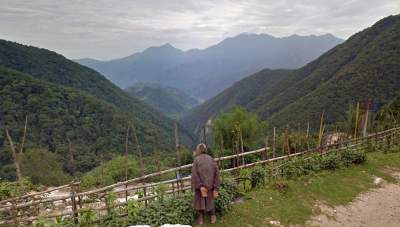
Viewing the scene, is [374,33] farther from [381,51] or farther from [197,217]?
[197,217]

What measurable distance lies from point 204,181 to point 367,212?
417 cm

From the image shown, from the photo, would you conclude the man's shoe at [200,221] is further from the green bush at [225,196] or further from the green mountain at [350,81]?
the green mountain at [350,81]

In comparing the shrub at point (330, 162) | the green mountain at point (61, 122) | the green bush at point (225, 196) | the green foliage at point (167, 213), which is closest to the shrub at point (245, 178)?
the green bush at point (225, 196)

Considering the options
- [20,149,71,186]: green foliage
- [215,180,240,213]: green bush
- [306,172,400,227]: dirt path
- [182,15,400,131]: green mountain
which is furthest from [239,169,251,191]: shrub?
[20,149,71,186]: green foliage

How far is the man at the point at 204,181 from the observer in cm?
569

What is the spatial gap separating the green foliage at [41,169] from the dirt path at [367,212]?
29077mm

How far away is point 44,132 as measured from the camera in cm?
4653

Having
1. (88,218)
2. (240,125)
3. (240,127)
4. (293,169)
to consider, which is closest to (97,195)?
(88,218)

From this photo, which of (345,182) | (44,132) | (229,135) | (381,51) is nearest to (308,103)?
(381,51)

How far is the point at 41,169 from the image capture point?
33.8 m

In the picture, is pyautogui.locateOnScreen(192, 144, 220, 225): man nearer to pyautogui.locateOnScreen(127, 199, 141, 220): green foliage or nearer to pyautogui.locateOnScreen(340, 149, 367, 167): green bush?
pyautogui.locateOnScreen(127, 199, 141, 220): green foliage

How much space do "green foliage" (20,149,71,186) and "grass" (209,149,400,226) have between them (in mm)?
27995

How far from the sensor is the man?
5691 millimetres

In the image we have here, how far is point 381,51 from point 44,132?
53472mm
